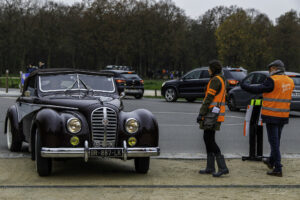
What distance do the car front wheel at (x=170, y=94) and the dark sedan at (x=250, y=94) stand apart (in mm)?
6784

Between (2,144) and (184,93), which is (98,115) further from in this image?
(184,93)

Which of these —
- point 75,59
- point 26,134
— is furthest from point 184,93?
point 75,59

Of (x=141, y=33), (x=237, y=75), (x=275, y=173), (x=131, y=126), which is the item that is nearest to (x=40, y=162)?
(x=131, y=126)

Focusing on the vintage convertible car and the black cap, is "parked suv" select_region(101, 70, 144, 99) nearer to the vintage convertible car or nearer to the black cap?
the vintage convertible car

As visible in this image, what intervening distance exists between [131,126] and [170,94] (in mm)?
21267

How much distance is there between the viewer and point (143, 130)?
7.93 meters

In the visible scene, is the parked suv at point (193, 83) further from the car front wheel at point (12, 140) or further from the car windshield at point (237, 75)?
the car front wheel at point (12, 140)

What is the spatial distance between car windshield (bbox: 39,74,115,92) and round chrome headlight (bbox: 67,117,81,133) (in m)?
1.65

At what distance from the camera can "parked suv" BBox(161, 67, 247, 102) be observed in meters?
27.1

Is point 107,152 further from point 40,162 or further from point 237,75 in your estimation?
point 237,75

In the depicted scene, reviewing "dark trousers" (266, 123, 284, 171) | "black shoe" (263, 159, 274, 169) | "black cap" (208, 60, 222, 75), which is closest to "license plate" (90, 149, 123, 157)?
"black cap" (208, 60, 222, 75)

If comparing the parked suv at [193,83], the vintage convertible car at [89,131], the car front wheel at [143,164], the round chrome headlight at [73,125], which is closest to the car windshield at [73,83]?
the vintage convertible car at [89,131]

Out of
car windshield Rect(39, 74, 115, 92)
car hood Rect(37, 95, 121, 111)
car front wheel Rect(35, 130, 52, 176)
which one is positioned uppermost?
car windshield Rect(39, 74, 115, 92)

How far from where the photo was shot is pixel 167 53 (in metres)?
76.3
